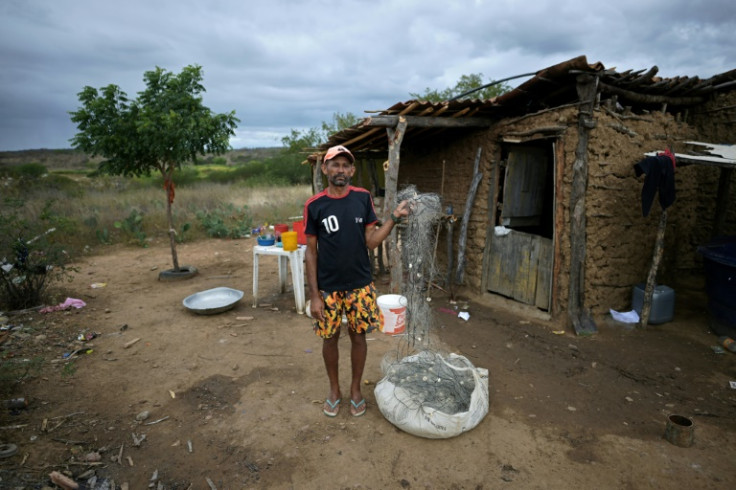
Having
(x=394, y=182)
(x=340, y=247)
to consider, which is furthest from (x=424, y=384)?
(x=394, y=182)

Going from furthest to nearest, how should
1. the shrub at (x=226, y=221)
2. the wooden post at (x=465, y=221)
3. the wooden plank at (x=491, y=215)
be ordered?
the shrub at (x=226, y=221) < the wooden post at (x=465, y=221) < the wooden plank at (x=491, y=215)

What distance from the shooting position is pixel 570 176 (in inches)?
188

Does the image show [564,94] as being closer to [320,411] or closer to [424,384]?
[424,384]

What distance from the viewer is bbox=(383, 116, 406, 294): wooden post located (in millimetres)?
5035

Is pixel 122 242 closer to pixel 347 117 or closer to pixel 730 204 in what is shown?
pixel 730 204

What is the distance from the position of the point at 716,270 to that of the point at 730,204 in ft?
8.05

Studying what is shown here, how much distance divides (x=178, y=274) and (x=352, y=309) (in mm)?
5816

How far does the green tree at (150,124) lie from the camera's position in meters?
Answer: 6.43

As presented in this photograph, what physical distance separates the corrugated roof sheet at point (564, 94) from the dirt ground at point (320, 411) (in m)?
2.92

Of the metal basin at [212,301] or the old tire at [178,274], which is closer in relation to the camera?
the metal basin at [212,301]

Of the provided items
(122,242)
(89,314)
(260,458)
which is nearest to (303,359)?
(260,458)

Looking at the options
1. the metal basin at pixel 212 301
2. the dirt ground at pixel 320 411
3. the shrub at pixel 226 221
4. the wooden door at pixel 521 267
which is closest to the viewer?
the dirt ground at pixel 320 411

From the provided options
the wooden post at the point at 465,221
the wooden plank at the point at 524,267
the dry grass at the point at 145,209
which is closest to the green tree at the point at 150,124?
the dry grass at the point at 145,209

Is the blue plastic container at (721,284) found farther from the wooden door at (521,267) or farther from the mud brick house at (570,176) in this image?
the wooden door at (521,267)
